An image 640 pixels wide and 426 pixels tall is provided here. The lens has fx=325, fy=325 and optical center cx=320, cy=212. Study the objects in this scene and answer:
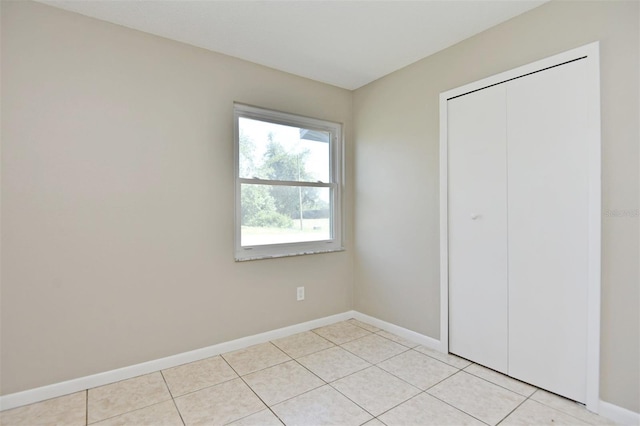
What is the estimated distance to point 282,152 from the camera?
2.96 m

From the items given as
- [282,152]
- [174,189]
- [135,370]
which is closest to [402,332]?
[282,152]

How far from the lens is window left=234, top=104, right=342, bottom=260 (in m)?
2.75

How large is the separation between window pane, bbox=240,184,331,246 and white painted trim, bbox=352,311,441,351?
0.89 meters

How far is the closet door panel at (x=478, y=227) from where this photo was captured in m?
2.22

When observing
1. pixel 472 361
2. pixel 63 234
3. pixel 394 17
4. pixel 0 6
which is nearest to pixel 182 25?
pixel 0 6

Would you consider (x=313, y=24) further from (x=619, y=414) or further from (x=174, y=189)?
(x=619, y=414)

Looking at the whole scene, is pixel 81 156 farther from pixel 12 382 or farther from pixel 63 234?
pixel 12 382

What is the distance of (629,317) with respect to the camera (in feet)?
5.53

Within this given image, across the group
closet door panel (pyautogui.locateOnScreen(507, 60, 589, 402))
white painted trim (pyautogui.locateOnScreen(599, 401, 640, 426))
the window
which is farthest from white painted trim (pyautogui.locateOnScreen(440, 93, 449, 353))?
the window

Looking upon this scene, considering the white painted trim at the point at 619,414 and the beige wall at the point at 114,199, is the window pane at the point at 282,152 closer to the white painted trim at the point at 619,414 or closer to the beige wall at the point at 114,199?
the beige wall at the point at 114,199

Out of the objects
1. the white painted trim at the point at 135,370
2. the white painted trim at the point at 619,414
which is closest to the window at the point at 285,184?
the white painted trim at the point at 135,370

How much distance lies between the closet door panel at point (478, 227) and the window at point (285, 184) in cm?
121

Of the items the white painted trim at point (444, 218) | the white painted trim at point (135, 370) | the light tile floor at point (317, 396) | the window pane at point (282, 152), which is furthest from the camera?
the window pane at point (282, 152)

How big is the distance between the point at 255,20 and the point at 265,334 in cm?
242
